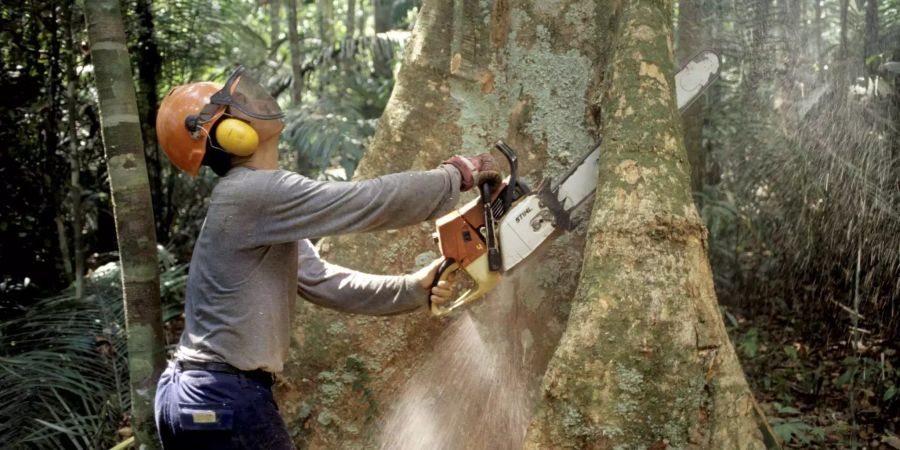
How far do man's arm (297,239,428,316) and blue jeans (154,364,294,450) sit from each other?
0.46 meters

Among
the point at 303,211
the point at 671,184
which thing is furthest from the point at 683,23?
the point at 303,211

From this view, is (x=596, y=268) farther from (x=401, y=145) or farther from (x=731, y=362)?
(x=401, y=145)

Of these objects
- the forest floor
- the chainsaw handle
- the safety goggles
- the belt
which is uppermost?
the safety goggles

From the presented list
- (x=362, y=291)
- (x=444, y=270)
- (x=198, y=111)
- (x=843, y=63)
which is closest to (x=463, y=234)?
(x=444, y=270)

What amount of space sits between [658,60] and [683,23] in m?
3.04

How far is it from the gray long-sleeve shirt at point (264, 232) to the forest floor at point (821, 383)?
105 inches

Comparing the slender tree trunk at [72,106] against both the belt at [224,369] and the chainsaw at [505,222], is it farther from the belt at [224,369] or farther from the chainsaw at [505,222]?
the chainsaw at [505,222]

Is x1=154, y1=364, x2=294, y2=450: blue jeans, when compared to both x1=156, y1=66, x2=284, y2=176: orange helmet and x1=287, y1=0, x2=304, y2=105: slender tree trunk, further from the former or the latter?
x1=287, y1=0, x2=304, y2=105: slender tree trunk

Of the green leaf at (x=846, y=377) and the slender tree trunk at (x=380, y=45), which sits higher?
the slender tree trunk at (x=380, y=45)

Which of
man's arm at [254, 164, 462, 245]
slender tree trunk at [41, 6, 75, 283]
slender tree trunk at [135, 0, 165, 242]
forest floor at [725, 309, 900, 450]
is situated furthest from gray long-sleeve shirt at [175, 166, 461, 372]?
slender tree trunk at [135, 0, 165, 242]

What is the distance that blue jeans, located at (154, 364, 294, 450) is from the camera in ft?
6.50

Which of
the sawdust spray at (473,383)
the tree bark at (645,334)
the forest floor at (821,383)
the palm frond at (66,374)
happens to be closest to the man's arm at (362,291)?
the sawdust spray at (473,383)

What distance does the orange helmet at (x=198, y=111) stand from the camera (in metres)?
2.05

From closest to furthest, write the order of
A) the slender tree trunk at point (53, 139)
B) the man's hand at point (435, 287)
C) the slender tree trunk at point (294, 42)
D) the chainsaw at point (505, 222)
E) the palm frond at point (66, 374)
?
the chainsaw at point (505, 222) → the man's hand at point (435, 287) → the palm frond at point (66, 374) → the slender tree trunk at point (53, 139) → the slender tree trunk at point (294, 42)
